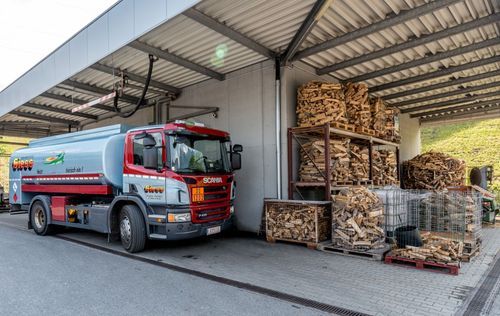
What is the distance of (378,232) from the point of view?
22.8 feet

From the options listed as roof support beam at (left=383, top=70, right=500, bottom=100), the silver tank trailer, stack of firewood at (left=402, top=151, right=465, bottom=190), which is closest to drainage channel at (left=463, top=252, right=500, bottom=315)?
the silver tank trailer

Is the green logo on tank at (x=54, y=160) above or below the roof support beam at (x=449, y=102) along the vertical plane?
below

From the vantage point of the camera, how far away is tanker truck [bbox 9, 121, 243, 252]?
682cm

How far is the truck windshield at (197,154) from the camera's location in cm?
691

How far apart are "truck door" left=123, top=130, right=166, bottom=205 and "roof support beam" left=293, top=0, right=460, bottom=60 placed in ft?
14.3

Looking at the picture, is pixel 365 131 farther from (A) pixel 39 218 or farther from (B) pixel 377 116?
(A) pixel 39 218

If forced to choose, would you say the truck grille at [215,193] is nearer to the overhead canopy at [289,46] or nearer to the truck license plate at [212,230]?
the truck license plate at [212,230]

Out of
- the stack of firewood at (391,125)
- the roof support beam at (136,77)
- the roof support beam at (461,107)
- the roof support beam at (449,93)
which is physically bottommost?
the stack of firewood at (391,125)

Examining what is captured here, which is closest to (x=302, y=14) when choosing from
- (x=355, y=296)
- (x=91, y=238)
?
(x=355, y=296)

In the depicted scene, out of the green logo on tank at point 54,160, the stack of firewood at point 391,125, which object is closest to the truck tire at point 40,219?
the green logo on tank at point 54,160

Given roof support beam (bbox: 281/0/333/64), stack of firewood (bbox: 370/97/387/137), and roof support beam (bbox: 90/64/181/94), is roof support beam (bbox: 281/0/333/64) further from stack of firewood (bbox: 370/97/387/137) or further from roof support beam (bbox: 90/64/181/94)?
roof support beam (bbox: 90/64/181/94)

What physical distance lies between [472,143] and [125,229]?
27.0 meters

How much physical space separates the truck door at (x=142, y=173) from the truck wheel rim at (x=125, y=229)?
0.64 m

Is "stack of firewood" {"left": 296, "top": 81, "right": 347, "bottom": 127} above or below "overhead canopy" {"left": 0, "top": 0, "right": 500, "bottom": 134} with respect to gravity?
below
